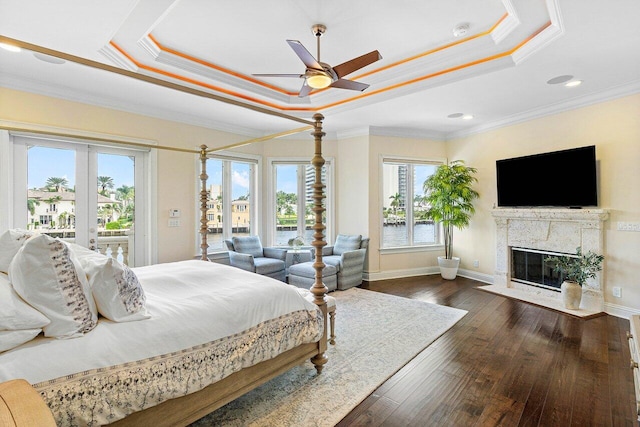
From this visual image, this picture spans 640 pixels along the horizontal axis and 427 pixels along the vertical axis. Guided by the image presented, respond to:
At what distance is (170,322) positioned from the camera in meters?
1.71

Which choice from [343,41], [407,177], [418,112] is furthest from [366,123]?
[343,41]

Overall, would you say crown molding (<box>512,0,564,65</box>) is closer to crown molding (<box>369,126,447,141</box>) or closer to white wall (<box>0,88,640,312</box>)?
white wall (<box>0,88,640,312</box>)

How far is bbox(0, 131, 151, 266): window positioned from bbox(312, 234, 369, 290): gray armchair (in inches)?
112

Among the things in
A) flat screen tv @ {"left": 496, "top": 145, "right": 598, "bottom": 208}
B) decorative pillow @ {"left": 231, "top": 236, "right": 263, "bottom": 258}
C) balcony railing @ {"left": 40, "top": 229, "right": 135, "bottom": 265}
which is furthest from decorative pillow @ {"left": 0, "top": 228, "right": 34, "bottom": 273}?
flat screen tv @ {"left": 496, "top": 145, "right": 598, "bottom": 208}

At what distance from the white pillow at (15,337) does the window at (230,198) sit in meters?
3.98

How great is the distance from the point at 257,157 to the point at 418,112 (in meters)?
2.97

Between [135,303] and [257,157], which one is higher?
[257,157]

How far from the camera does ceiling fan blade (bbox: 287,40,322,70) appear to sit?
2416mm

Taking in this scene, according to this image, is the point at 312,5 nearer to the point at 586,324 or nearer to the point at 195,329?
the point at 195,329

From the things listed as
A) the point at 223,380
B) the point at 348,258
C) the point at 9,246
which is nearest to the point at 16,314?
the point at 9,246

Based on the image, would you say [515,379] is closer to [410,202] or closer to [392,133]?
[410,202]

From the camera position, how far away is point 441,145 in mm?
6398

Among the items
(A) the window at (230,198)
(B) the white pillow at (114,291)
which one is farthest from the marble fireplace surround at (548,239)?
(B) the white pillow at (114,291)

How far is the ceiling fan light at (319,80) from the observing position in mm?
2830
